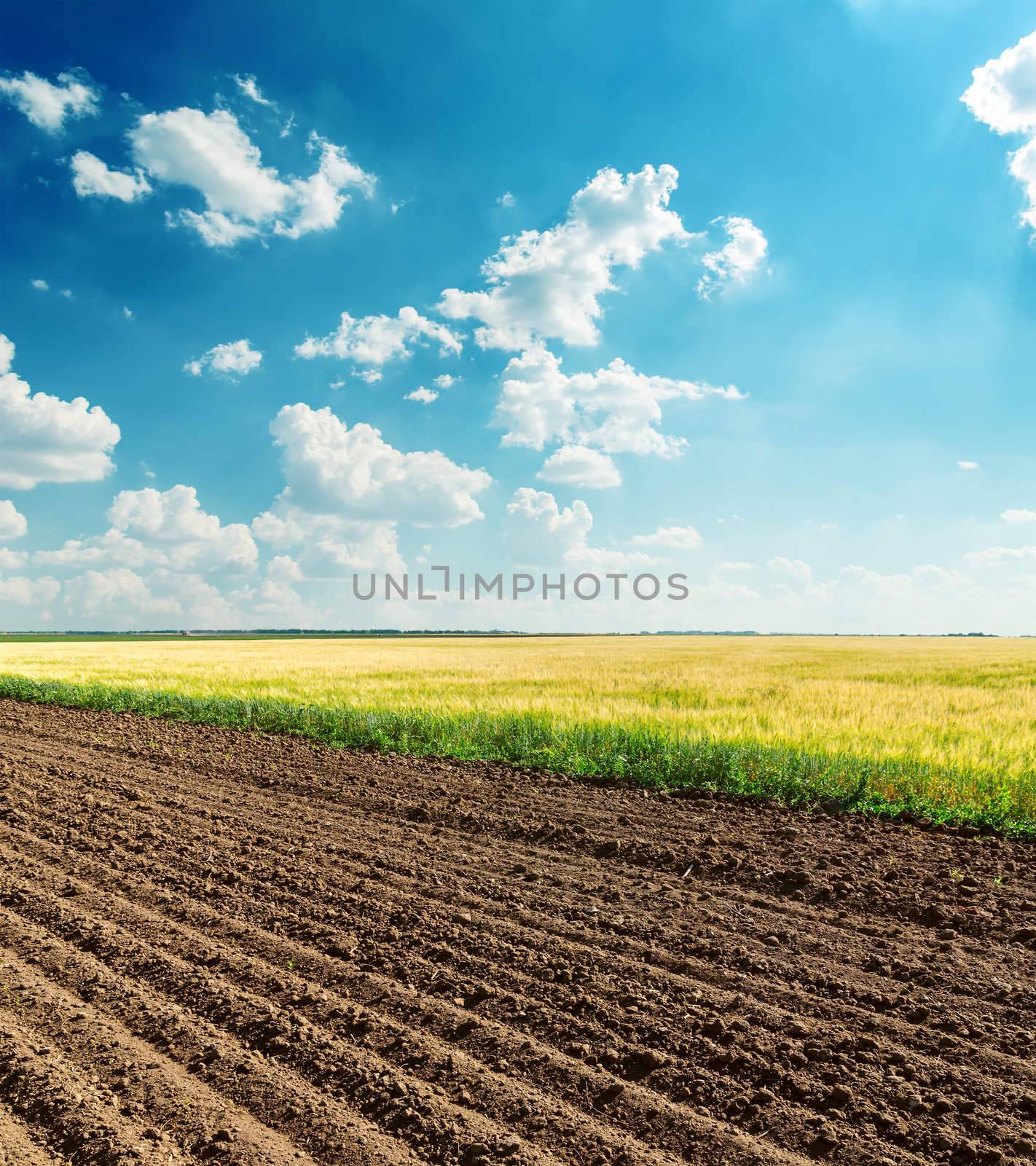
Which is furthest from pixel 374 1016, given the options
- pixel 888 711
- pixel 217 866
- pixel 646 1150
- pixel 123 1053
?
pixel 888 711

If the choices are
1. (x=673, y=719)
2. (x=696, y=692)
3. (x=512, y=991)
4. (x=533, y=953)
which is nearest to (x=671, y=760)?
(x=673, y=719)

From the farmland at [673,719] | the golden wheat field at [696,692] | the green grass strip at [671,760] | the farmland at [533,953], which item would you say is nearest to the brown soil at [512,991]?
the farmland at [533,953]

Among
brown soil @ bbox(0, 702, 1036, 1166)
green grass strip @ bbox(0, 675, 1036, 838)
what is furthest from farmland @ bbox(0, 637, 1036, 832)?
brown soil @ bbox(0, 702, 1036, 1166)

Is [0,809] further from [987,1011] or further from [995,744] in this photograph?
[995,744]

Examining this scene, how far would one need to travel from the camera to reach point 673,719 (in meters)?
11.0

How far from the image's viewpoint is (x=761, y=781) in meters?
8.73

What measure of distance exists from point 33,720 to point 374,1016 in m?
14.3

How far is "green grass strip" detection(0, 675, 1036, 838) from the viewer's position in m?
7.89

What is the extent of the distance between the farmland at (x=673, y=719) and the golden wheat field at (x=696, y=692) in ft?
0.20

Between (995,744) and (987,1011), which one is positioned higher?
(995,744)

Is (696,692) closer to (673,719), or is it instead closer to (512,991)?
(673,719)

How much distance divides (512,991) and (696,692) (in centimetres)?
1230

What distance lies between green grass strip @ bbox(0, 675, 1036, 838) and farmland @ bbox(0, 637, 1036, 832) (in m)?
0.02

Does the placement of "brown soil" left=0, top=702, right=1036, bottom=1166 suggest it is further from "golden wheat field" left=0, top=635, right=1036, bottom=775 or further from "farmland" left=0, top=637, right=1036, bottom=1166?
"golden wheat field" left=0, top=635, right=1036, bottom=775
